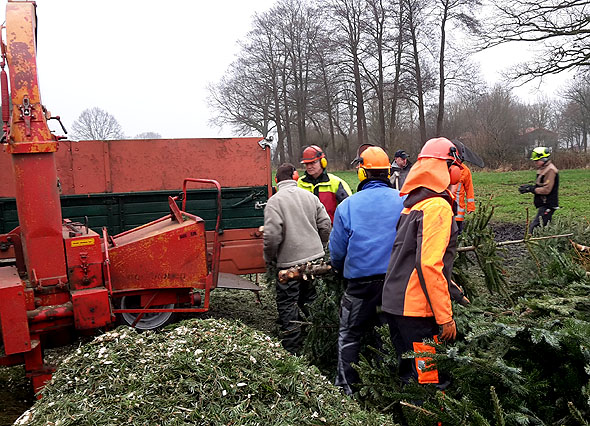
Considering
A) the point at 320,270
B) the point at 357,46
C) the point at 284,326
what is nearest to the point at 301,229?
the point at 320,270

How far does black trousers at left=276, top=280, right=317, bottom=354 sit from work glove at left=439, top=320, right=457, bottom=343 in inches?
76.7

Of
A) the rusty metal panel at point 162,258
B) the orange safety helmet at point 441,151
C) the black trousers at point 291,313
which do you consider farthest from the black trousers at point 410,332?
the rusty metal panel at point 162,258

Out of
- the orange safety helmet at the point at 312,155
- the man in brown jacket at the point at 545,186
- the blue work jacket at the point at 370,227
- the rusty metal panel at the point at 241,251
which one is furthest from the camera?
the man in brown jacket at the point at 545,186

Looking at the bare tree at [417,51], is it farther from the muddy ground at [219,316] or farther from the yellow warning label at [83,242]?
the yellow warning label at [83,242]

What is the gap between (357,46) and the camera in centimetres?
3194

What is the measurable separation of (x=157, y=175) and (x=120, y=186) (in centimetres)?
50

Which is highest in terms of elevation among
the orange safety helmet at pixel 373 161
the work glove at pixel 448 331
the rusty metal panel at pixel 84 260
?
the orange safety helmet at pixel 373 161

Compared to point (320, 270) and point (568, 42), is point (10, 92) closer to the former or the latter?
point (320, 270)

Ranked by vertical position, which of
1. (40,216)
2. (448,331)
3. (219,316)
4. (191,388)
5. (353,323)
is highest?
(40,216)

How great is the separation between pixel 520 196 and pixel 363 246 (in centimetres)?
1461

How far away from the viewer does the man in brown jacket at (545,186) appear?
8.38m

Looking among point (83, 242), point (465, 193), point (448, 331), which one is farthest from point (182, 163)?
point (448, 331)

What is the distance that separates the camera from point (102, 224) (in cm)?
647

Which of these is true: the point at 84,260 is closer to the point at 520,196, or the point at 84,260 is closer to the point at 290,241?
the point at 290,241
